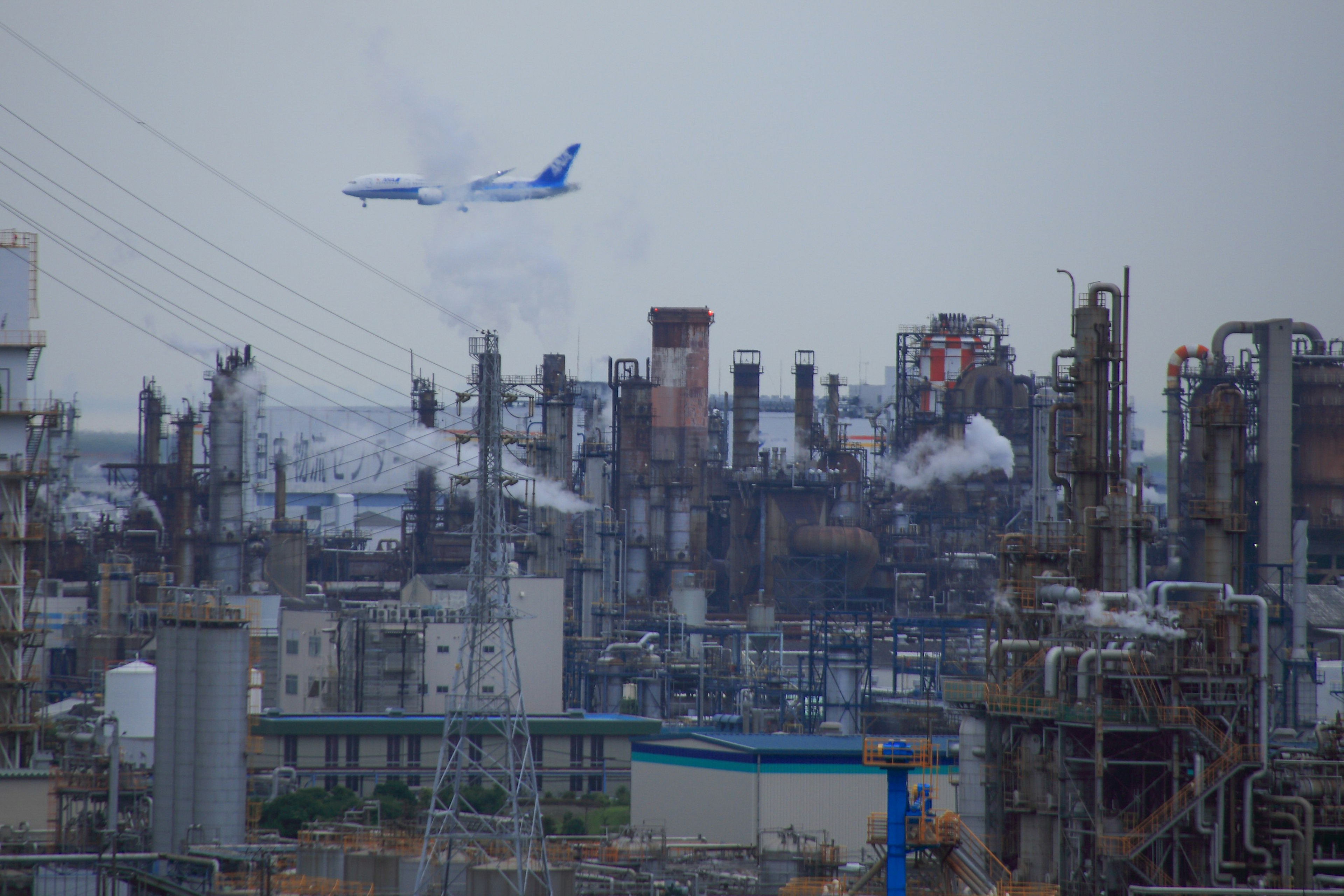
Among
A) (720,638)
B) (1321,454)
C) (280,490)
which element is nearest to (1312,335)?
(1321,454)

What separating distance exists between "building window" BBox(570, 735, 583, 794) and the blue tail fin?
4383cm

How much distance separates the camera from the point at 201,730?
30625mm

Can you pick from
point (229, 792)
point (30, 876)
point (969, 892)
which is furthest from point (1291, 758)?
point (30, 876)

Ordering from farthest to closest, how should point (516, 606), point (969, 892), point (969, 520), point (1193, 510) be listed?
point (969, 520), point (516, 606), point (1193, 510), point (969, 892)

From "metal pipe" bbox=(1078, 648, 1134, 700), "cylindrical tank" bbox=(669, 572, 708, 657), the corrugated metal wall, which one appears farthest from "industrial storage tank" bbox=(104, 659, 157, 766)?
"cylindrical tank" bbox=(669, 572, 708, 657)

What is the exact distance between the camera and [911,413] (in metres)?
82.6

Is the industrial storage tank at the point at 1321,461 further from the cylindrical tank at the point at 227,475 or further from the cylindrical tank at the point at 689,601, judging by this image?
the cylindrical tank at the point at 227,475

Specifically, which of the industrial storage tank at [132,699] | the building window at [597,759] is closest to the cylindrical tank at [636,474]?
the building window at [597,759]

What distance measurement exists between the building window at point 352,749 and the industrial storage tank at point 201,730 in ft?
58.1

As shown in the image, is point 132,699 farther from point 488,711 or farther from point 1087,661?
point 1087,661

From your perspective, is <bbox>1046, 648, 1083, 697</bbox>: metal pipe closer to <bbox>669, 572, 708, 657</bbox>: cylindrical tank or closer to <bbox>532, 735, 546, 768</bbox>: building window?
<bbox>532, 735, 546, 768</bbox>: building window

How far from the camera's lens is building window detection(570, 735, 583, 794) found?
50.2 meters

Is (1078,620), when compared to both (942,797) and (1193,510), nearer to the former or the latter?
(1193,510)

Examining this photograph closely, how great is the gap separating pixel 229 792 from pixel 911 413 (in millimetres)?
56004
